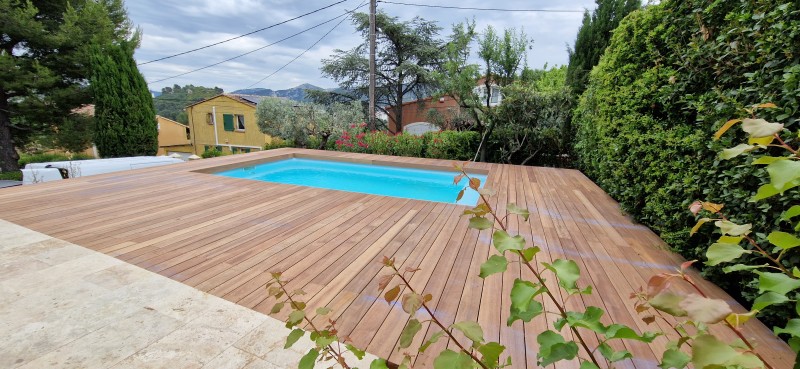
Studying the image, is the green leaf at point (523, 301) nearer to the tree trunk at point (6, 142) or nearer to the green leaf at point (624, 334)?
the green leaf at point (624, 334)

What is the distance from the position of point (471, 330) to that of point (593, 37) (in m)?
7.92

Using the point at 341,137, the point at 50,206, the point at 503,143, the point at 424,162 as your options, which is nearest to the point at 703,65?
the point at 424,162

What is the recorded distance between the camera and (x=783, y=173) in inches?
18.3

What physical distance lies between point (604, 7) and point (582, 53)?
88cm

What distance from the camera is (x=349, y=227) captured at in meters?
3.06

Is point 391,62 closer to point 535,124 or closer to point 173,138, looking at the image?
point 535,124

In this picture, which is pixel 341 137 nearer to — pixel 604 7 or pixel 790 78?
pixel 604 7

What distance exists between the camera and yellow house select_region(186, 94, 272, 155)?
19844mm

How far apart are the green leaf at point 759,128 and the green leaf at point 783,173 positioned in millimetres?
46

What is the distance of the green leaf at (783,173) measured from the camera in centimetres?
45

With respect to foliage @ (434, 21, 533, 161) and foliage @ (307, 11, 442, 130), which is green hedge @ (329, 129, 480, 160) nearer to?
foliage @ (434, 21, 533, 161)

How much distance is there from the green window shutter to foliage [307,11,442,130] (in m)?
7.41

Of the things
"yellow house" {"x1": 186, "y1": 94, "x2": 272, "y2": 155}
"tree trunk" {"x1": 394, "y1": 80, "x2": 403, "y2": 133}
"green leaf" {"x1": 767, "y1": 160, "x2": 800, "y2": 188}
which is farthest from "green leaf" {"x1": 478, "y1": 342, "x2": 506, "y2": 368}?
"yellow house" {"x1": 186, "y1": 94, "x2": 272, "y2": 155}

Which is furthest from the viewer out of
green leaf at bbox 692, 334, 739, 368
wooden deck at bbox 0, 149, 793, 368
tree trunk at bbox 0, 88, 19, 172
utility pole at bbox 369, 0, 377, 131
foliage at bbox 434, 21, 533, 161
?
utility pole at bbox 369, 0, 377, 131
